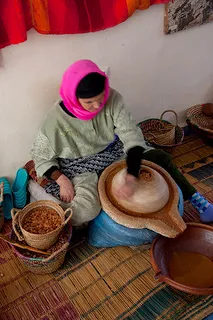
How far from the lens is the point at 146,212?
160 cm

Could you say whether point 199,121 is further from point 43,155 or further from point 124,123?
point 43,155

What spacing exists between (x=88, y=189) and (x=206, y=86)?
1.42 m

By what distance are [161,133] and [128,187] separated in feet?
3.00

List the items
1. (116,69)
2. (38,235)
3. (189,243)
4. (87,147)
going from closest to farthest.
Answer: (38,235)
(189,243)
(87,147)
(116,69)

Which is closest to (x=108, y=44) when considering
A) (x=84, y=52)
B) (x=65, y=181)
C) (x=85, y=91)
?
(x=84, y=52)

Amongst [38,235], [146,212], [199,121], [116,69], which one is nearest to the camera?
[38,235]

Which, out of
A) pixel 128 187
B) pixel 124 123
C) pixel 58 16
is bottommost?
pixel 128 187

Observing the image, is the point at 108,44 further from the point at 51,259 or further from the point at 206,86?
the point at 51,259

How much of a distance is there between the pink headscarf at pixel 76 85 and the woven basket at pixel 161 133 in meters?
0.69

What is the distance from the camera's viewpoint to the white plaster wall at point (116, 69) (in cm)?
177

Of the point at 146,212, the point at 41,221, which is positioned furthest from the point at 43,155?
the point at 146,212

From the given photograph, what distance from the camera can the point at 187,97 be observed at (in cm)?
259

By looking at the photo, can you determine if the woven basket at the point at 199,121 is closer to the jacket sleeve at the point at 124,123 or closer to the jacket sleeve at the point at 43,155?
the jacket sleeve at the point at 124,123

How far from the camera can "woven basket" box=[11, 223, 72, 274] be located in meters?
1.56
